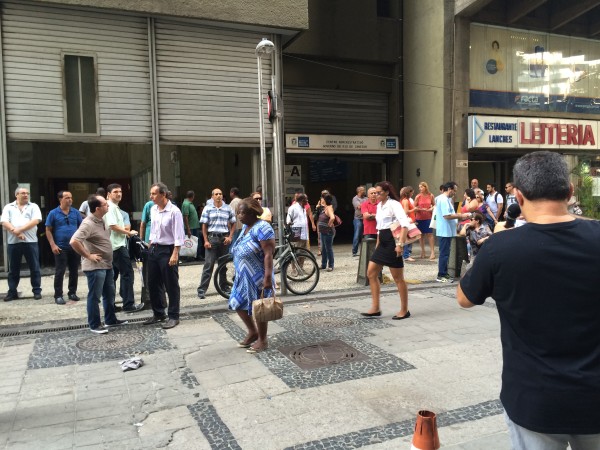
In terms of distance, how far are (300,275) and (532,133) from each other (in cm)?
1176

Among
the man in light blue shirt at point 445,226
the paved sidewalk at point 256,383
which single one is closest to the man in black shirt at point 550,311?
the paved sidewalk at point 256,383

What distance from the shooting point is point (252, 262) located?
5.34 m

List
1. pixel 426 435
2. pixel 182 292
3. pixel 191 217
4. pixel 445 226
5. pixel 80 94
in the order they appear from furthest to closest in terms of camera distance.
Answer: pixel 191 217 → pixel 80 94 → pixel 445 226 → pixel 182 292 → pixel 426 435

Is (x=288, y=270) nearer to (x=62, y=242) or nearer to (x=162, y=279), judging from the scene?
(x=162, y=279)

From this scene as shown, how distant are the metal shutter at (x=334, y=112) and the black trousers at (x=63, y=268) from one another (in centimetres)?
897

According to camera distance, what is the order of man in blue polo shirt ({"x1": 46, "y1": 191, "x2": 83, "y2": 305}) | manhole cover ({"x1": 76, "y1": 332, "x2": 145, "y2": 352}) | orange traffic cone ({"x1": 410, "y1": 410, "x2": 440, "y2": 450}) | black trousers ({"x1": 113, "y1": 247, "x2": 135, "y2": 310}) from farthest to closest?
1. man in blue polo shirt ({"x1": 46, "y1": 191, "x2": 83, "y2": 305})
2. black trousers ({"x1": 113, "y1": 247, "x2": 135, "y2": 310})
3. manhole cover ({"x1": 76, "y1": 332, "x2": 145, "y2": 352})
4. orange traffic cone ({"x1": 410, "y1": 410, "x2": 440, "y2": 450})

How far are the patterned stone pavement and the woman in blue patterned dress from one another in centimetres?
57

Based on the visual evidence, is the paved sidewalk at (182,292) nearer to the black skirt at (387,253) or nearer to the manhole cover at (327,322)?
the manhole cover at (327,322)

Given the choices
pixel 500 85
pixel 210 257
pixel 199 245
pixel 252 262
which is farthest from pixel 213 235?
pixel 500 85

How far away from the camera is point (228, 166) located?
14.7m

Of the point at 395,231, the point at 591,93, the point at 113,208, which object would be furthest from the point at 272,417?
the point at 591,93

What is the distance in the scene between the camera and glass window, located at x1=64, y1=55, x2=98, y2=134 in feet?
36.1

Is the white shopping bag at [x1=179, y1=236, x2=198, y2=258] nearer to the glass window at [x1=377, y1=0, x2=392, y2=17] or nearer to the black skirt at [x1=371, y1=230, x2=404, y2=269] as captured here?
the black skirt at [x1=371, y1=230, x2=404, y2=269]

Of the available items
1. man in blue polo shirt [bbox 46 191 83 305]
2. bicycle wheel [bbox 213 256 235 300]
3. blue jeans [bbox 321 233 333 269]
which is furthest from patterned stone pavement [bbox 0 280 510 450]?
blue jeans [bbox 321 233 333 269]
